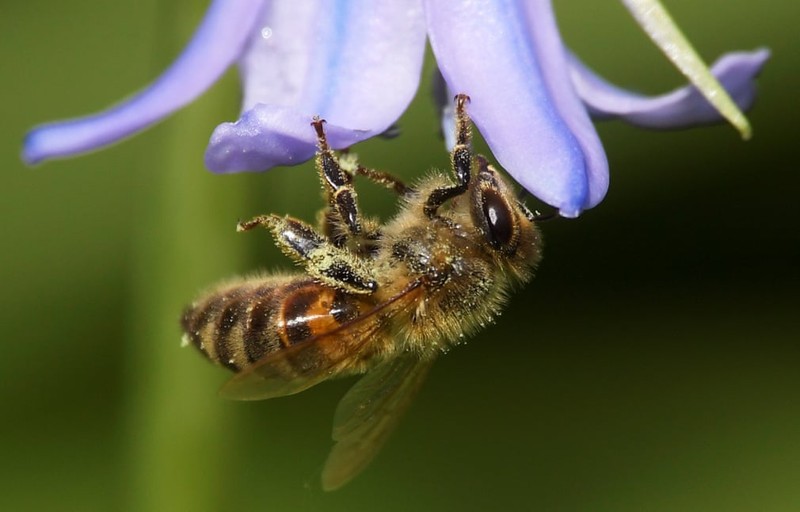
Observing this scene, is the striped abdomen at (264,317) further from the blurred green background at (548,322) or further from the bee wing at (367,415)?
the blurred green background at (548,322)

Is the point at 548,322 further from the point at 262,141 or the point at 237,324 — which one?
the point at 262,141

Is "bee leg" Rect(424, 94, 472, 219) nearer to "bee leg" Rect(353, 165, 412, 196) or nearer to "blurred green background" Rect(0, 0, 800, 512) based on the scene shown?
"bee leg" Rect(353, 165, 412, 196)

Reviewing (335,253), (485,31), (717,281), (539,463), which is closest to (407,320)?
(335,253)

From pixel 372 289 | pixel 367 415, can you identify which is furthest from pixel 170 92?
pixel 367 415

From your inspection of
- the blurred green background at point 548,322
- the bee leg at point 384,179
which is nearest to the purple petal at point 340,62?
the bee leg at point 384,179

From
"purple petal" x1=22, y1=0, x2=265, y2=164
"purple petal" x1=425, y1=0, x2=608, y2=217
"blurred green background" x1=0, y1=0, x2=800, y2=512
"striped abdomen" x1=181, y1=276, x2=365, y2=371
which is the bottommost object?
"blurred green background" x1=0, y1=0, x2=800, y2=512

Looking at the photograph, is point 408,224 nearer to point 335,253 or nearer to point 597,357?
point 335,253

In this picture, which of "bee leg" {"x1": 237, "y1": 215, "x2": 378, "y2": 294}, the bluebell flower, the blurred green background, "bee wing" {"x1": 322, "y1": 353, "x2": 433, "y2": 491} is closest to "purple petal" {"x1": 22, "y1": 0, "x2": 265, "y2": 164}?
the bluebell flower
